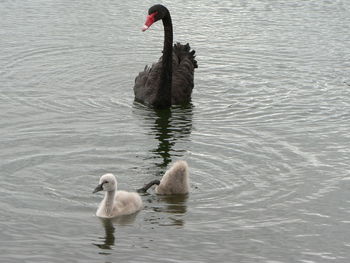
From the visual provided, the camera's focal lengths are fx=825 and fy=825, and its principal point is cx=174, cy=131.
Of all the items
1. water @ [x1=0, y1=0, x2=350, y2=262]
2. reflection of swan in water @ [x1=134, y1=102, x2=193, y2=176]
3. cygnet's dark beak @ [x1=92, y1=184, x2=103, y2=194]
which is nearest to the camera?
water @ [x1=0, y1=0, x2=350, y2=262]

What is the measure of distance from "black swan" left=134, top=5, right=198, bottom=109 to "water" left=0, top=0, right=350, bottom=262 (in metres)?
0.21

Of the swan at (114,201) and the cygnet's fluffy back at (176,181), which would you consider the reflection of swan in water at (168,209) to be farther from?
the swan at (114,201)

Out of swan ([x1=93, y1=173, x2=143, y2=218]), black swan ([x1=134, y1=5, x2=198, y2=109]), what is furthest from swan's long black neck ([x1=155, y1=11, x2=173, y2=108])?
swan ([x1=93, y1=173, x2=143, y2=218])

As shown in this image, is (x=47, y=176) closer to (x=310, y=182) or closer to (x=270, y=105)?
(x=310, y=182)

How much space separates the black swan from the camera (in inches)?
442

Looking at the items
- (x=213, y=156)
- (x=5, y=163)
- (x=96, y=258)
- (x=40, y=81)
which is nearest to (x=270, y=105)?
(x=213, y=156)

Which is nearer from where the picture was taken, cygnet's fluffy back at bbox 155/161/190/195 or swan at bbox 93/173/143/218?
swan at bbox 93/173/143/218

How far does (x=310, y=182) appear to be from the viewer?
8.34 meters

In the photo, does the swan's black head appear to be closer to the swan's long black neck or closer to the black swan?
the black swan

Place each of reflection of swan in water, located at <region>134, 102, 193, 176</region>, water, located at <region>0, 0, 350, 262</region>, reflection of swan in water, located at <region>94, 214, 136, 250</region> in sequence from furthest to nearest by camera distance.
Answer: reflection of swan in water, located at <region>134, 102, 193, 176</region>, water, located at <region>0, 0, 350, 262</region>, reflection of swan in water, located at <region>94, 214, 136, 250</region>

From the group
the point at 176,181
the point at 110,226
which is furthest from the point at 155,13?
the point at 110,226

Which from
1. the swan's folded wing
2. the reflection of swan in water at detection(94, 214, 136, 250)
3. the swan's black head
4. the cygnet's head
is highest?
the swan's black head

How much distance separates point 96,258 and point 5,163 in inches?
89.4

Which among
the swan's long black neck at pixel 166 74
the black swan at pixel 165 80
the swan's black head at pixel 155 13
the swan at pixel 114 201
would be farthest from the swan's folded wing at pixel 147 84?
the swan at pixel 114 201
